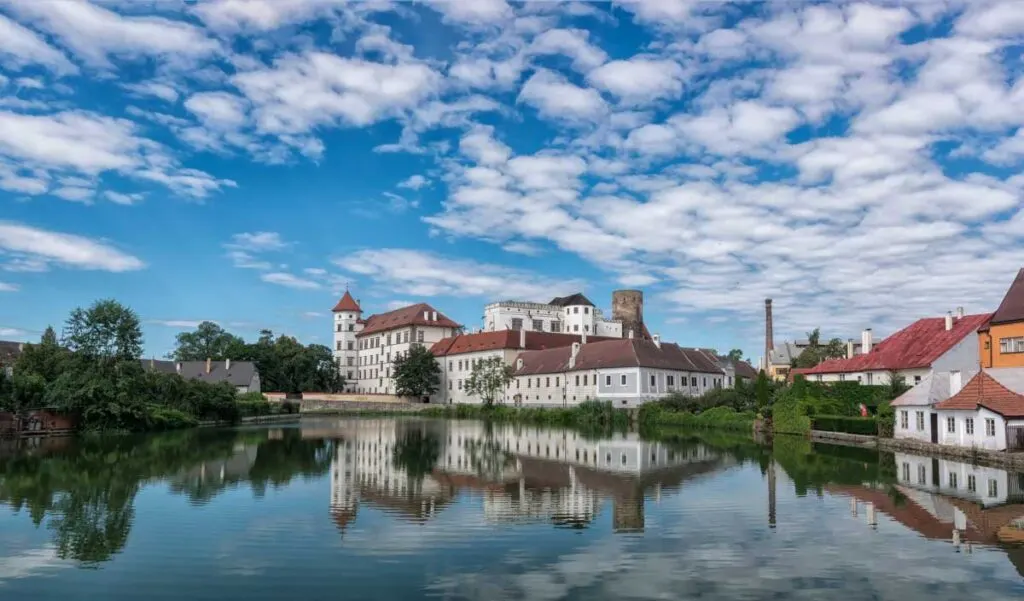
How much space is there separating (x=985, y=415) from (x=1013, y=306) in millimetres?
10436

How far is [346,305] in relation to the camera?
364ft

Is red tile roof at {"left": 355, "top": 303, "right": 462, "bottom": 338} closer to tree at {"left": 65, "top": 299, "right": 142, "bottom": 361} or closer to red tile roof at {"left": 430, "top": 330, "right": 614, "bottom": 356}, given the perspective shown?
red tile roof at {"left": 430, "top": 330, "right": 614, "bottom": 356}

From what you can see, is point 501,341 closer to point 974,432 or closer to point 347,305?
point 347,305

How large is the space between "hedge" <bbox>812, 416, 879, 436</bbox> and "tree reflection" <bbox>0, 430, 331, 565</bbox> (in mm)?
22306

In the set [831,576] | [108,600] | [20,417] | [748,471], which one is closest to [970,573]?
[831,576]

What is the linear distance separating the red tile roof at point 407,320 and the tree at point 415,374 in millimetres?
12317

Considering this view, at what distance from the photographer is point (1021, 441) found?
24.3 meters

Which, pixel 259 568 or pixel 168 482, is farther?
pixel 168 482

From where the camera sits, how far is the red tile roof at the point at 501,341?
8050 cm

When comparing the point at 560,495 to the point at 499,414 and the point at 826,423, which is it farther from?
the point at 499,414

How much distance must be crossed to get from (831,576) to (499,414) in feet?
186

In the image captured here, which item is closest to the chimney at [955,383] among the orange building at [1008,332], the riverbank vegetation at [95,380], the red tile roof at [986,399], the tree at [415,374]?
the red tile roof at [986,399]

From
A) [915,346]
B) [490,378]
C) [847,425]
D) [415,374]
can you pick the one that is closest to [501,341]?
[490,378]

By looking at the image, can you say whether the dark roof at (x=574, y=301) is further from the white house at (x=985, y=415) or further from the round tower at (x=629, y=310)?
the white house at (x=985, y=415)
